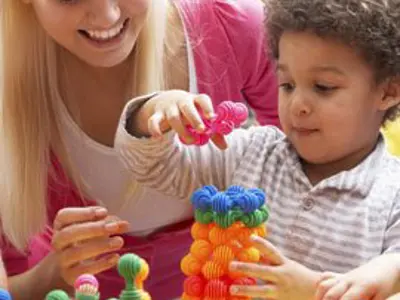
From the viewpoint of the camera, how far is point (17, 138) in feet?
3.86

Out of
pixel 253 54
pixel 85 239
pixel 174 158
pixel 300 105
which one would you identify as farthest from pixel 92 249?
pixel 253 54

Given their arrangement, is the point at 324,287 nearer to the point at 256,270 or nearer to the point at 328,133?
the point at 256,270

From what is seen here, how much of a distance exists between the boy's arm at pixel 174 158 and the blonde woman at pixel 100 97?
110mm

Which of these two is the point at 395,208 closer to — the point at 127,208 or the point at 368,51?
the point at 368,51

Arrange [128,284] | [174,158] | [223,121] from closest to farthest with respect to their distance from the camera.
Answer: [128,284] < [223,121] < [174,158]

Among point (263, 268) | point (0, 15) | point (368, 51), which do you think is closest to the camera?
point (263, 268)

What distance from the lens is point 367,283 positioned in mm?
843

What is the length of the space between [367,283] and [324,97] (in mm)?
214

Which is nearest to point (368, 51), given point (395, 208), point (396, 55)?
point (396, 55)

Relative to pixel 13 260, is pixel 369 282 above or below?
above

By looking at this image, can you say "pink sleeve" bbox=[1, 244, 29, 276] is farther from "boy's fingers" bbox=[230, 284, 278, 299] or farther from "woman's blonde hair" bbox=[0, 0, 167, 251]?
"boy's fingers" bbox=[230, 284, 278, 299]

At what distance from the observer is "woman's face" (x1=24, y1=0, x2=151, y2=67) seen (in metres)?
1.08

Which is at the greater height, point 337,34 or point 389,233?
point 337,34

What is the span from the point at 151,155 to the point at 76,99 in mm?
217
